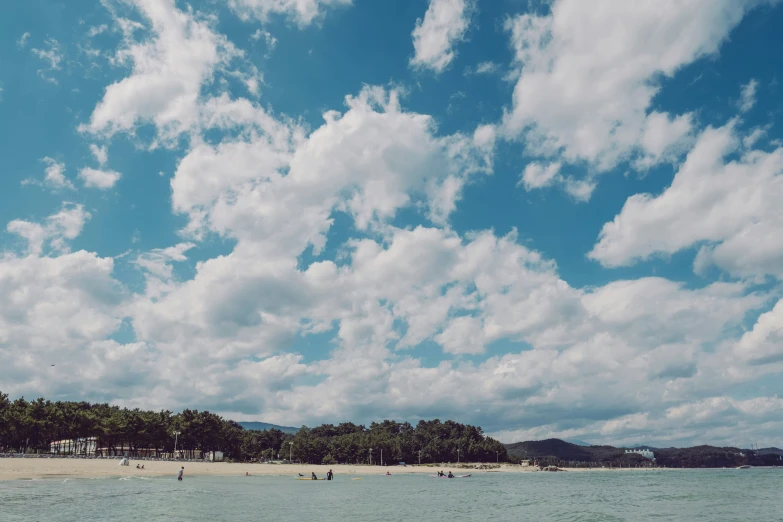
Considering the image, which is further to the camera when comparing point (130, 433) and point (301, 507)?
point (130, 433)

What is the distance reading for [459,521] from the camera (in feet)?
133

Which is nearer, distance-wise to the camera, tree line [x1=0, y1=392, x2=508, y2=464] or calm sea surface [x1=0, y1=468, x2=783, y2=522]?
calm sea surface [x1=0, y1=468, x2=783, y2=522]

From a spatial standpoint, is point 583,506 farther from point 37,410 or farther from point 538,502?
point 37,410

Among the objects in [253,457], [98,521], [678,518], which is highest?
[98,521]

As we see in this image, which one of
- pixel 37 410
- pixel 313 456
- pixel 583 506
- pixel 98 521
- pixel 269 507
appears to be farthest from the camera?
pixel 313 456

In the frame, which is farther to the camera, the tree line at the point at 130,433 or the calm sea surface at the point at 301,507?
the tree line at the point at 130,433

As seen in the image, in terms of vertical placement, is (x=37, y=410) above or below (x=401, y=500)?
above

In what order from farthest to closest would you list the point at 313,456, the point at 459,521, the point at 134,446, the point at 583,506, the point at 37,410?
the point at 313,456 < the point at 134,446 < the point at 37,410 < the point at 583,506 < the point at 459,521

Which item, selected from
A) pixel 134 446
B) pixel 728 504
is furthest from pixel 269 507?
pixel 134 446

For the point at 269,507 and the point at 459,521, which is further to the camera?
the point at 269,507

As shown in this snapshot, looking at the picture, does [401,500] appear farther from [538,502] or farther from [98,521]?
[98,521]

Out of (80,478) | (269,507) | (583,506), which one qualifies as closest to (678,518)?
(583,506)

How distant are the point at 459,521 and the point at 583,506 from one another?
2418cm

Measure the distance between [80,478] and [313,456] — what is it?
109 metres
